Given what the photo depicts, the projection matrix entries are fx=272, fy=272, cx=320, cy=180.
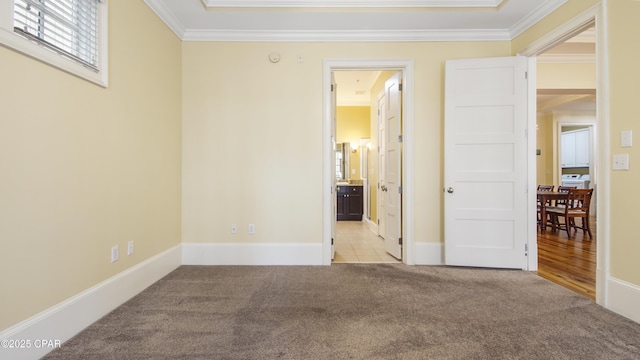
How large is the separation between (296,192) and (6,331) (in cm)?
240

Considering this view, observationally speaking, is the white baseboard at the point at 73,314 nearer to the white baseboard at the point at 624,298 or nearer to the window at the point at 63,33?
the window at the point at 63,33

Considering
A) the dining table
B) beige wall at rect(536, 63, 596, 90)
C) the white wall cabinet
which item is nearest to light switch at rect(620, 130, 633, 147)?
beige wall at rect(536, 63, 596, 90)

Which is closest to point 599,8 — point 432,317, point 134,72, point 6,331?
point 432,317

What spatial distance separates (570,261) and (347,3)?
13.1 ft

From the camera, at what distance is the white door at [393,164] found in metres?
3.41

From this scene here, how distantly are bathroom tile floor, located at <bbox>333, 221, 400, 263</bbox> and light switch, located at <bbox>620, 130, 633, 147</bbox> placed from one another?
2.28 metres

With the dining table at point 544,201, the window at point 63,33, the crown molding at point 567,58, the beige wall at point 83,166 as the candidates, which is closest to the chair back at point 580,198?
the dining table at point 544,201

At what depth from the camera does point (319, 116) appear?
10.8ft

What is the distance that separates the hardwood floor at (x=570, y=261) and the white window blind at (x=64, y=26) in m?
4.46

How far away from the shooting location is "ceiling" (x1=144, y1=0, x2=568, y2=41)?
280 cm

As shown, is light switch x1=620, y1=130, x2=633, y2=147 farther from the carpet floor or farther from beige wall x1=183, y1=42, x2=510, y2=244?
beige wall x1=183, y1=42, x2=510, y2=244

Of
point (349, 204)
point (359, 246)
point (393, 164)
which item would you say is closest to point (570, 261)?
point (393, 164)

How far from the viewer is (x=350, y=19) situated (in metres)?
2.96

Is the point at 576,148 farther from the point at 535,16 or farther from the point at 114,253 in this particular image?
the point at 114,253
